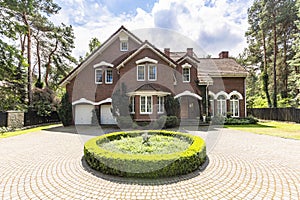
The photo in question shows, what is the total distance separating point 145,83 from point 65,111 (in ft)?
29.8

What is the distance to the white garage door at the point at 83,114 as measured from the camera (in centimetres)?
1975

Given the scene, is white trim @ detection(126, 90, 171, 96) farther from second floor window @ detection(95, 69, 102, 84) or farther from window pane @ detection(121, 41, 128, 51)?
window pane @ detection(121, 41, 128, 51)

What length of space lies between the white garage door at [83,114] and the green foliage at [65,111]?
0.81 meters

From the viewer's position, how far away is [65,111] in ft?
61.5

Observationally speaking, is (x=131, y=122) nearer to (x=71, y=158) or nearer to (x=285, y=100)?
(x=71, y=158)

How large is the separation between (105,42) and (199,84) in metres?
11.6

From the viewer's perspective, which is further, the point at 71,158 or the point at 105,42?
the point at 105,42

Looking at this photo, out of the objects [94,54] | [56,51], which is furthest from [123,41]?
[56,51]

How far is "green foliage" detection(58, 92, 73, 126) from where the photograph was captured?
736 inches

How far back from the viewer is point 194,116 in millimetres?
20406

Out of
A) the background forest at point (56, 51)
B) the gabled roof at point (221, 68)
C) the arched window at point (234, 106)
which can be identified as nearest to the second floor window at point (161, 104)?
the gabled roof at point (221, 68)

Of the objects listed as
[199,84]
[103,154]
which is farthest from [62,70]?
[103,154]

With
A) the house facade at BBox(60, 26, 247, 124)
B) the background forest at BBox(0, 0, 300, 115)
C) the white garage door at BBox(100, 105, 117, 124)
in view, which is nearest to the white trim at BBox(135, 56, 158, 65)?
the house facade at BBox(60, 26, 247, 124)

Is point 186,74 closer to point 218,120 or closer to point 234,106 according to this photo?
point 218,120
